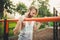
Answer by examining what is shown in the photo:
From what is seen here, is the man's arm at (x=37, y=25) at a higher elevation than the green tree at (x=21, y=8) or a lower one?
lower

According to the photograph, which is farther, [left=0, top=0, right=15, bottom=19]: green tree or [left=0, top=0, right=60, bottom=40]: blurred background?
[left=0, top=0, right=15, bottom=19]: green tree

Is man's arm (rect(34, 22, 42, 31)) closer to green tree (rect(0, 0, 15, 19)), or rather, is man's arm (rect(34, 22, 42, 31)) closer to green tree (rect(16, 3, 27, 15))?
green tree (rect(16, 3, 27, 15))

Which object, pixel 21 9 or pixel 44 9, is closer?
pixel 44 9

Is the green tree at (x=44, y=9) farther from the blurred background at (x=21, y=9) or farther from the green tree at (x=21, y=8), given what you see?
the green tree at (x=21, y=8)

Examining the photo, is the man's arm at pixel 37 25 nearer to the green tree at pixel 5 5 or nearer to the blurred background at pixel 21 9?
the blurred background at pixel 21 9

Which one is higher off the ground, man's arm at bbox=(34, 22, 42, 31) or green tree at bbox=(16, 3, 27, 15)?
green tree at bbox=(16, 3, 27, 15)

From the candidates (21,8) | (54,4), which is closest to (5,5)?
(21,8)

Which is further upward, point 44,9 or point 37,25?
point 44,9

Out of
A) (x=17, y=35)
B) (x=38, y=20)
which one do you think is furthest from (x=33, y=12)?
(x=17, y=35)

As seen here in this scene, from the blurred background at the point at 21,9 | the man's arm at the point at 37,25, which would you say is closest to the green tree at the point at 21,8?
the blurred background at the point at 21,9

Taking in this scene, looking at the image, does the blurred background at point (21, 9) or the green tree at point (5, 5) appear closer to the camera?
the blurred background at point (21, 9)

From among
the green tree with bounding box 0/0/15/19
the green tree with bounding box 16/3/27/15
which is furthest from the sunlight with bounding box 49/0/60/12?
the green tree with bounding box 0/0/15/19

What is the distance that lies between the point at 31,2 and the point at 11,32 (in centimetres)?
46

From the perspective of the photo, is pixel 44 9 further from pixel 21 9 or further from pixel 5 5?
pixel 5 5
